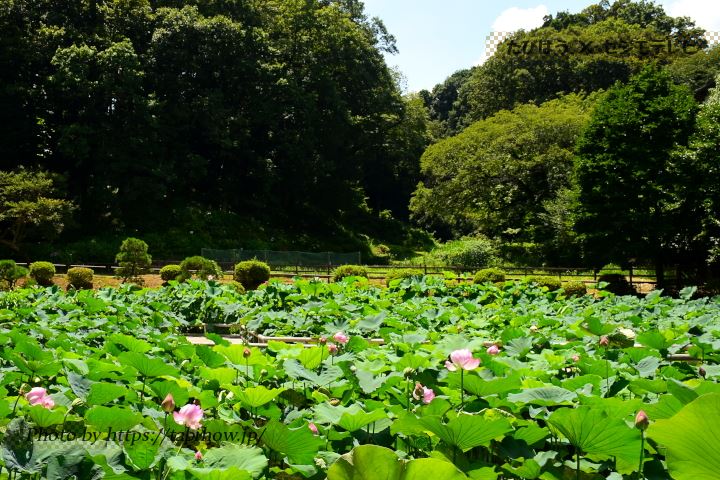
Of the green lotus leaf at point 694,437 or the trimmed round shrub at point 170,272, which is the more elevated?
the green lotus leaf at point 694,437

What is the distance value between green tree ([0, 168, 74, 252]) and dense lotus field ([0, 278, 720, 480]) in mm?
22146

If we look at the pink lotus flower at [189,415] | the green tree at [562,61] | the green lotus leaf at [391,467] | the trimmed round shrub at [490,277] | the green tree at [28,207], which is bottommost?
the trimmed round shrub at [490,277]

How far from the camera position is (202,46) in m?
32.4

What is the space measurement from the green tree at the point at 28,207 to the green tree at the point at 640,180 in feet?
64.5

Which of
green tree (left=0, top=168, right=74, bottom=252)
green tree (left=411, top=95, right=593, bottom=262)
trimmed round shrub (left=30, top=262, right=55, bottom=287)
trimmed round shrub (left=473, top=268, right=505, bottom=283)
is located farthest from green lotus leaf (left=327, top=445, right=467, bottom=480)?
green tree (left=411, top=95, right=593, bottom=262)

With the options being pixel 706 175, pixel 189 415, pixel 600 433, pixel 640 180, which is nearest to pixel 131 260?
pixel 640 180

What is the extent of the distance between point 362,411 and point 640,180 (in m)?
19.4

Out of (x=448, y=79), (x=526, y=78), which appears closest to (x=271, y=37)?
(x=526, y=78)

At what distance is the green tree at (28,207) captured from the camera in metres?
24.0

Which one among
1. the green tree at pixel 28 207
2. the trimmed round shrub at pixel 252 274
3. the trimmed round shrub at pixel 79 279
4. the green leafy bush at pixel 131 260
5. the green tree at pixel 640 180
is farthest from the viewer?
the green tree at pixel 28 207

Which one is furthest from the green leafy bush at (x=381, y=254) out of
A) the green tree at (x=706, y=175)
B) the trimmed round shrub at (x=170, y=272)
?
the green tree at (x=706, y=175)

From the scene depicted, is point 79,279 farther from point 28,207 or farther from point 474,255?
point 474,255

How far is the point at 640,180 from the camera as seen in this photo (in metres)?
19.1

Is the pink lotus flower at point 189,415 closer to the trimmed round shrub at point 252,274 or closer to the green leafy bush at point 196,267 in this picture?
the trimmed round shrub at point 252,274
